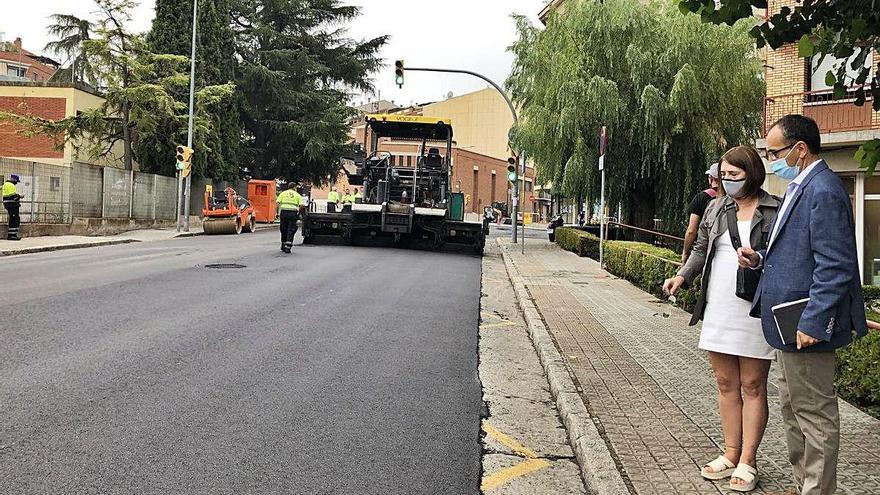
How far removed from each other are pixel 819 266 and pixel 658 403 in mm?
2466

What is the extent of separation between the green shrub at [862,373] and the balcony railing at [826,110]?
33.6ft

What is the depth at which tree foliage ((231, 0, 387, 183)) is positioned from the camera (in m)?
43.6

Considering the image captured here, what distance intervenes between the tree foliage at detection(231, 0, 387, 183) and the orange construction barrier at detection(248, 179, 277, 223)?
11.7ft

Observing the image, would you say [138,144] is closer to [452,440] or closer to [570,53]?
[570,53]

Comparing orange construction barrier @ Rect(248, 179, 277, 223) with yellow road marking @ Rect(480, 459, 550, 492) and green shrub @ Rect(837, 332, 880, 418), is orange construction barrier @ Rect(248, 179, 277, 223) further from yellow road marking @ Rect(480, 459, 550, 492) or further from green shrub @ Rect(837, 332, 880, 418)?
yellow road marking @ Rect(480, 459, 550, 492)

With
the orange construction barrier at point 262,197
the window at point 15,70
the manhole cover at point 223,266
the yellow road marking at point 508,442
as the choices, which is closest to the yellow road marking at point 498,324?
the yellow road marking at point 508,442

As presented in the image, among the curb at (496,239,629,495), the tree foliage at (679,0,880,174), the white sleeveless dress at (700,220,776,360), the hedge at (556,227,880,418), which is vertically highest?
the tree foliage at (679,0,880,174)

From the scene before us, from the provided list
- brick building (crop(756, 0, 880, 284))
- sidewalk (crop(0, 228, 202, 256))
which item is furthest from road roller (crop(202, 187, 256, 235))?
brick building (crop(756, 0, 880, 284))

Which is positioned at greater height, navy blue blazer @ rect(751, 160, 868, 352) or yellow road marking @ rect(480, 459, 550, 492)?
navy blue blazer @ rect(751, 160, 868, 352)

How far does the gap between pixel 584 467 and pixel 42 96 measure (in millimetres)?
42280

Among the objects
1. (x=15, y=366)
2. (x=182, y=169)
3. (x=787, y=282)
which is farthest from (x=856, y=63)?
(x=182, y=169)

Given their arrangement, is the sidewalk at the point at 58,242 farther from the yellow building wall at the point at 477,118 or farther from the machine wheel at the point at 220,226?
the yellow building wall at the point at 477,118

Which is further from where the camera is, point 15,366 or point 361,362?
point 361,362

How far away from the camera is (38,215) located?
23.7 metres
